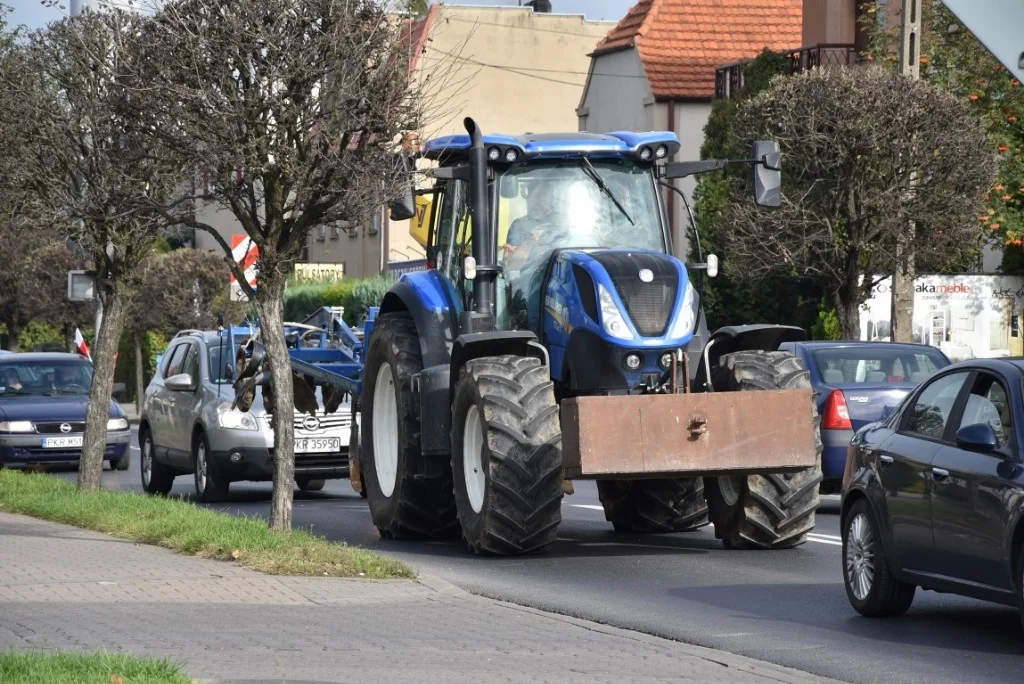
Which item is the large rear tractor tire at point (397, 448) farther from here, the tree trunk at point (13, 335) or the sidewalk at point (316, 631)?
the tree trunk at point (13, 335)

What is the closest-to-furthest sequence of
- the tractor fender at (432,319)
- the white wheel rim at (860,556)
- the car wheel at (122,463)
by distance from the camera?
the white wheel rim at (860,556) → the tractor fender at (432,319) → the car wheel at (122,463)

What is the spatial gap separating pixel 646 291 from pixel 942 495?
3.93 metres

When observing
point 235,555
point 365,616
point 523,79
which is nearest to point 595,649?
point 365,616

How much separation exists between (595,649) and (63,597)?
329cm

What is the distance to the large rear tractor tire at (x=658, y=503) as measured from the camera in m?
14.9

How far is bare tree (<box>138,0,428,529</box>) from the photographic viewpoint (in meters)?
12.4

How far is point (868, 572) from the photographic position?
10.1 meters

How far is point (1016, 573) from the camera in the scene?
8508 millimetres

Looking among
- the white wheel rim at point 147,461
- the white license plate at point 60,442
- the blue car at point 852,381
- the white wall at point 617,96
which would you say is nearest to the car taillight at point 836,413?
the blue car at point 852,381

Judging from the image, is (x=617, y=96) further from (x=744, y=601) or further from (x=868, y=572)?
(x=868, y=572)

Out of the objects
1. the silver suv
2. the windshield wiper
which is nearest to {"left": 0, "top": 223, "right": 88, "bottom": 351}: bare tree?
the silver suv

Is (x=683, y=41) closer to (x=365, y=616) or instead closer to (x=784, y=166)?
(x=784, y=166)

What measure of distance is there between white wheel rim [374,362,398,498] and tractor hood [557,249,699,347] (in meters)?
2.80

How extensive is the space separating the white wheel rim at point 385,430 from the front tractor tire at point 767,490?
119 inches
